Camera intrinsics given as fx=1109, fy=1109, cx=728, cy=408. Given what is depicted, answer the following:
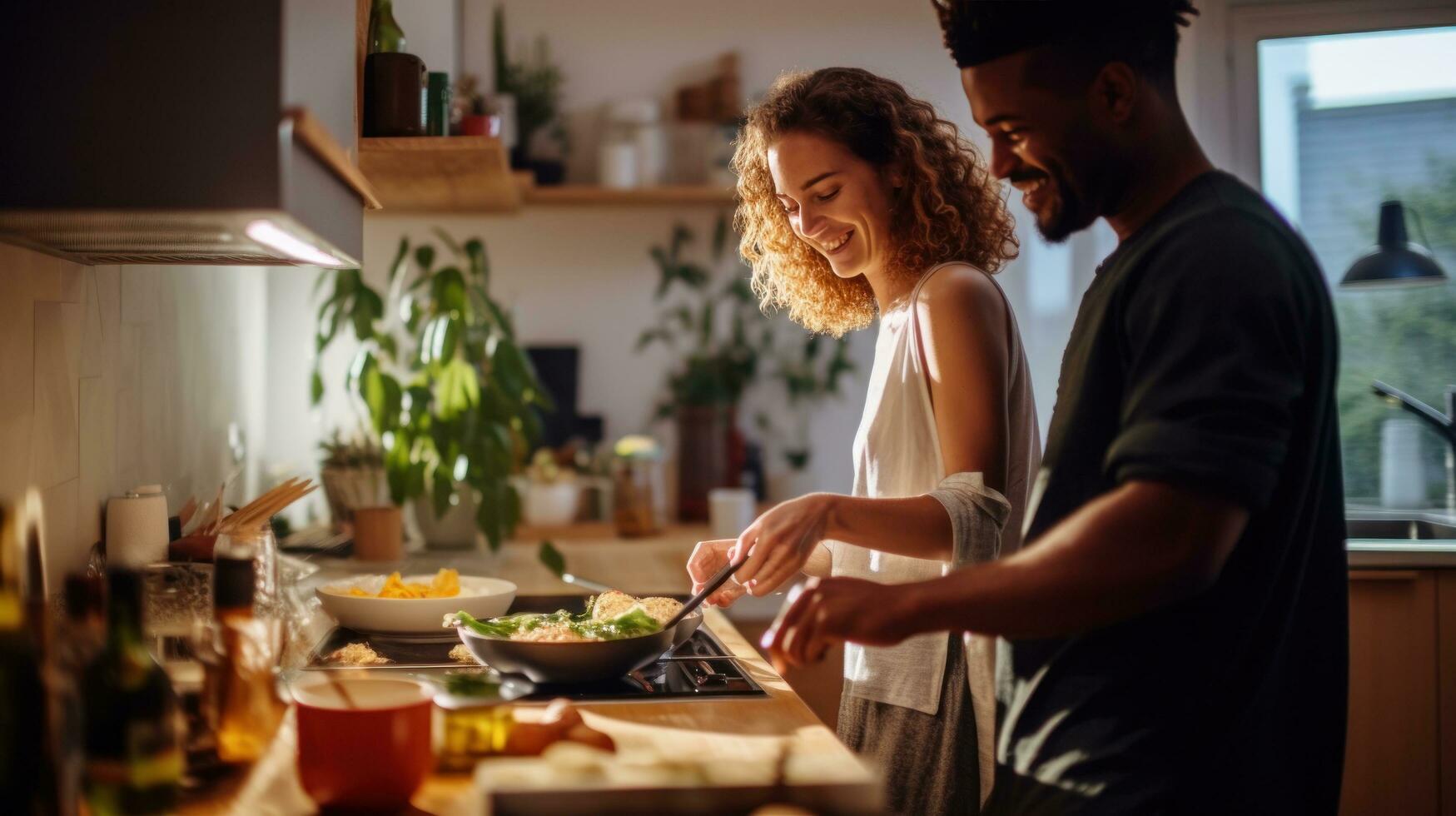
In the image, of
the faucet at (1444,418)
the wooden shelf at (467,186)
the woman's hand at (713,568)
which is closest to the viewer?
the woman's hand at (713,568)

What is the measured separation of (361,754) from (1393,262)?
2.79 m

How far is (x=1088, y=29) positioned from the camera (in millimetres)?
879

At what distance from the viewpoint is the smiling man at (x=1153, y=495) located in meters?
0.77

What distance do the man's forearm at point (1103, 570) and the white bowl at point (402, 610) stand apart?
2.72ft

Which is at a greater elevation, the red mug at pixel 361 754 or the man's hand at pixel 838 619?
the man's hand at pixel 838 619

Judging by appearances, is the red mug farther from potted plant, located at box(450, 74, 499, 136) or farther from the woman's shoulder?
potted plant, located at box(450, 74, 499, 136)

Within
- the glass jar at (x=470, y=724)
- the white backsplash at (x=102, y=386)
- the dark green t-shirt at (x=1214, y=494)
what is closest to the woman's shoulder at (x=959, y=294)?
the dark green t-shirt at (x=1214, y=494)

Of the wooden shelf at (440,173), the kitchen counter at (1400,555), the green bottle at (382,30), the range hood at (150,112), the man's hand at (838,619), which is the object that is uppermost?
the green bottle at (382,30)

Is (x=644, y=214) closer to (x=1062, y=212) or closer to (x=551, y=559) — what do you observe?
(x=551, y=559)

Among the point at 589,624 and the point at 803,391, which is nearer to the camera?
the point at 589,624

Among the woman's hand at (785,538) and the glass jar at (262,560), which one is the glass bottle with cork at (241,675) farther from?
the woman's hand at (785,538)

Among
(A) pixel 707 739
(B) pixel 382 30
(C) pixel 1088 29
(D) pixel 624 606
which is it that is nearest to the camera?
(C) pixel 1088 29

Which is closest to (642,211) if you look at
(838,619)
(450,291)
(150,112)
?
(450,291)

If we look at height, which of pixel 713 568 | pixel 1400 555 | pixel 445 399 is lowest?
pixel 1400 555
